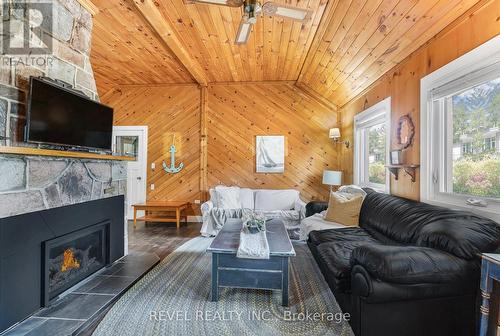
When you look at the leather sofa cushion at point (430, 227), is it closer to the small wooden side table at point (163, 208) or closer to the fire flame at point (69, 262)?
the fire flame at point (69, 262)

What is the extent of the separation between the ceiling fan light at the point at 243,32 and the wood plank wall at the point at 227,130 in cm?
262

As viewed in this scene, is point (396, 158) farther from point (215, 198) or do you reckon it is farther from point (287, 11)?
point (215, 198)

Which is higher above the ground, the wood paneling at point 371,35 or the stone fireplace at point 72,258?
the wood paneling at point 371,35

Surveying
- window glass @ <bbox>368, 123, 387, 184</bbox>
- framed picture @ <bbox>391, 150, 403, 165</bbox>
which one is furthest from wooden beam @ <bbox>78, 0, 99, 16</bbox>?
window glass @ <bbox>368, 123, 387, 184</bbox>

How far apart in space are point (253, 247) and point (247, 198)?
8.42 ft

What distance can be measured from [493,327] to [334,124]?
164 inches

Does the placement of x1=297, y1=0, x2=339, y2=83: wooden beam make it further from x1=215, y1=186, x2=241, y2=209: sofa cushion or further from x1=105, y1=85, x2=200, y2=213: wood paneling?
x1=215, y1=186, x2=241, y2=209: sofa cushion

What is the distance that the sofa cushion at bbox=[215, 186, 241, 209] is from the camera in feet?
14.4

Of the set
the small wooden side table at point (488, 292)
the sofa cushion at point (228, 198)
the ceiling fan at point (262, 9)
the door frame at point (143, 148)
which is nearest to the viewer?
the small wooden side table at point (488, 292)

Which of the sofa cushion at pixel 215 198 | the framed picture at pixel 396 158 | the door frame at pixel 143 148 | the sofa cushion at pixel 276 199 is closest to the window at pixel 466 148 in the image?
the framed picture at pixel 396 158

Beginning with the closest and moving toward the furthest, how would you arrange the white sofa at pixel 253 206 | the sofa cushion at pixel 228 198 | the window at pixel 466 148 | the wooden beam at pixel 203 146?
the window at pixel 466 148, the white sofa at pixel 253 206, the sofa cushion at pixel 228 198, the wooden beam at pixel 203 146

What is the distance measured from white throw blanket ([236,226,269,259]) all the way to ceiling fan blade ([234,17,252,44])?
77.1 inches

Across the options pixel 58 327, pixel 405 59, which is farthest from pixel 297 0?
pixel 58 327

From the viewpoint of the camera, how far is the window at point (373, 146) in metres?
3.48
